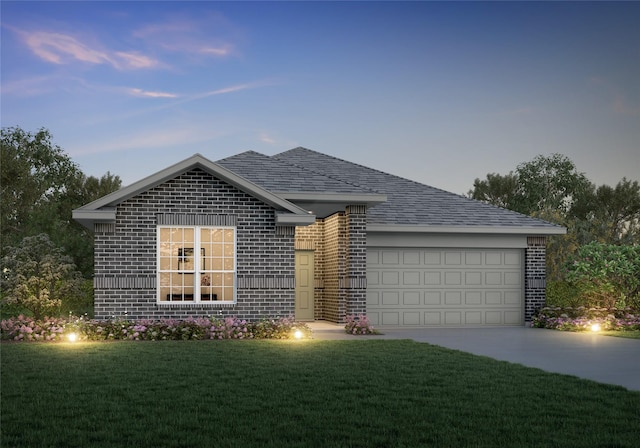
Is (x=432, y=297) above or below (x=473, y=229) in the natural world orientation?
below

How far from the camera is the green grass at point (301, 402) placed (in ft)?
26.6

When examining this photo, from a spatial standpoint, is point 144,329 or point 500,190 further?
point 500,190

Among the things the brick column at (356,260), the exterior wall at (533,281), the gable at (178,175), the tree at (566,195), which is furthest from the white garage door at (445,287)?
the tree at (566,195)

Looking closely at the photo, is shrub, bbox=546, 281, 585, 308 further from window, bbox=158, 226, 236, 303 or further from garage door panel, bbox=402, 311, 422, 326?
window, bbox=158, 226, 236, 303

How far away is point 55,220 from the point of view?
1565 inches

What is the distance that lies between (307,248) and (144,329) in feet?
26.3

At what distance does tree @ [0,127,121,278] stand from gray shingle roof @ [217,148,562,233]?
12.2 m

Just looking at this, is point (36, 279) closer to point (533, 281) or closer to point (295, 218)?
point (295, 218)

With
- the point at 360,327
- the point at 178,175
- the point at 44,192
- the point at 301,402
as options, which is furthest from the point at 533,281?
the point at 44,192

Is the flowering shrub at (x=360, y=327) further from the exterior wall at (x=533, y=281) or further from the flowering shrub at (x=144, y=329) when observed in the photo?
the exterior wall at (x=533, y=281)

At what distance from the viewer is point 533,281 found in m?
25.1

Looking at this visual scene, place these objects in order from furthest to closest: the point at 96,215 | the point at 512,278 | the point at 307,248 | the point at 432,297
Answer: the point at 307,248 < the point at 512,278 < the point at 432,297 < the point at 96,215

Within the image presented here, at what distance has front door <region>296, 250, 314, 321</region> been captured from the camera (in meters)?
25.8

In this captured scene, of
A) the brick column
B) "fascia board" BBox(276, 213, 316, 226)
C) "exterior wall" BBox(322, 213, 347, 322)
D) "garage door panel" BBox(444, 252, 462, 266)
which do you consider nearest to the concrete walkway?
"exterior wall" BBox(322, 213, 347, 322)
